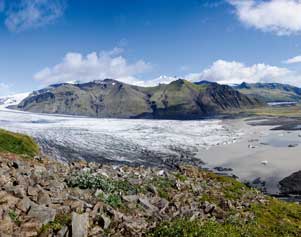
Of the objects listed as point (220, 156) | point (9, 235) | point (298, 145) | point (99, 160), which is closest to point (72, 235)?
point (9, 235)

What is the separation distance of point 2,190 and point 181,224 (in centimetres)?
868

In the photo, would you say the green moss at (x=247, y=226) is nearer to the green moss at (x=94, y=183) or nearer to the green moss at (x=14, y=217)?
the green moss at (x=14, y=217)

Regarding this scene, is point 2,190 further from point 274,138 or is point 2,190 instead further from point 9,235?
point 274,138

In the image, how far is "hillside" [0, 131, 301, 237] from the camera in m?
16.5

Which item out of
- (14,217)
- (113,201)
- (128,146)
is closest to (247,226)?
(113,201)

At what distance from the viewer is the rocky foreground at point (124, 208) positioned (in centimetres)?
1655

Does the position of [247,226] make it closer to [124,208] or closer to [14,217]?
[124,208]

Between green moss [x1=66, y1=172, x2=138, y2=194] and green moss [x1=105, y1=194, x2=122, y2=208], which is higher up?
green moss [x1=66, y1=172, x2=138, y2=194]

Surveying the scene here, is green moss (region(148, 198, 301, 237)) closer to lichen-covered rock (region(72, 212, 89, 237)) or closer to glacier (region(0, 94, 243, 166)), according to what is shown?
lichen-covered rock (region(72, 212, 89, 237))

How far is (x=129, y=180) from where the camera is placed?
1104 inches

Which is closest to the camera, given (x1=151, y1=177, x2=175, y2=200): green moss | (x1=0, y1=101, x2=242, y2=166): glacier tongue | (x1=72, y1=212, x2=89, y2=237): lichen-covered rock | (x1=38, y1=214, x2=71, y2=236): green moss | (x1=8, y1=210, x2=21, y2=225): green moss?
(x1=72, y1=212, x2=89, y2=237): lichen-covered rock

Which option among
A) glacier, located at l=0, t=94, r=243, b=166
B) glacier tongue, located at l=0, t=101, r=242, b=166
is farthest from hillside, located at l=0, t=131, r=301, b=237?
glacier tongue, located at l=0, t=101, r=242, b=166

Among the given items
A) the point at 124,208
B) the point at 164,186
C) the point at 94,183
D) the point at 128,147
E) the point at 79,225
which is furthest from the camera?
the point at 128,147

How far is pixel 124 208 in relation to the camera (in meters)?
21.2
